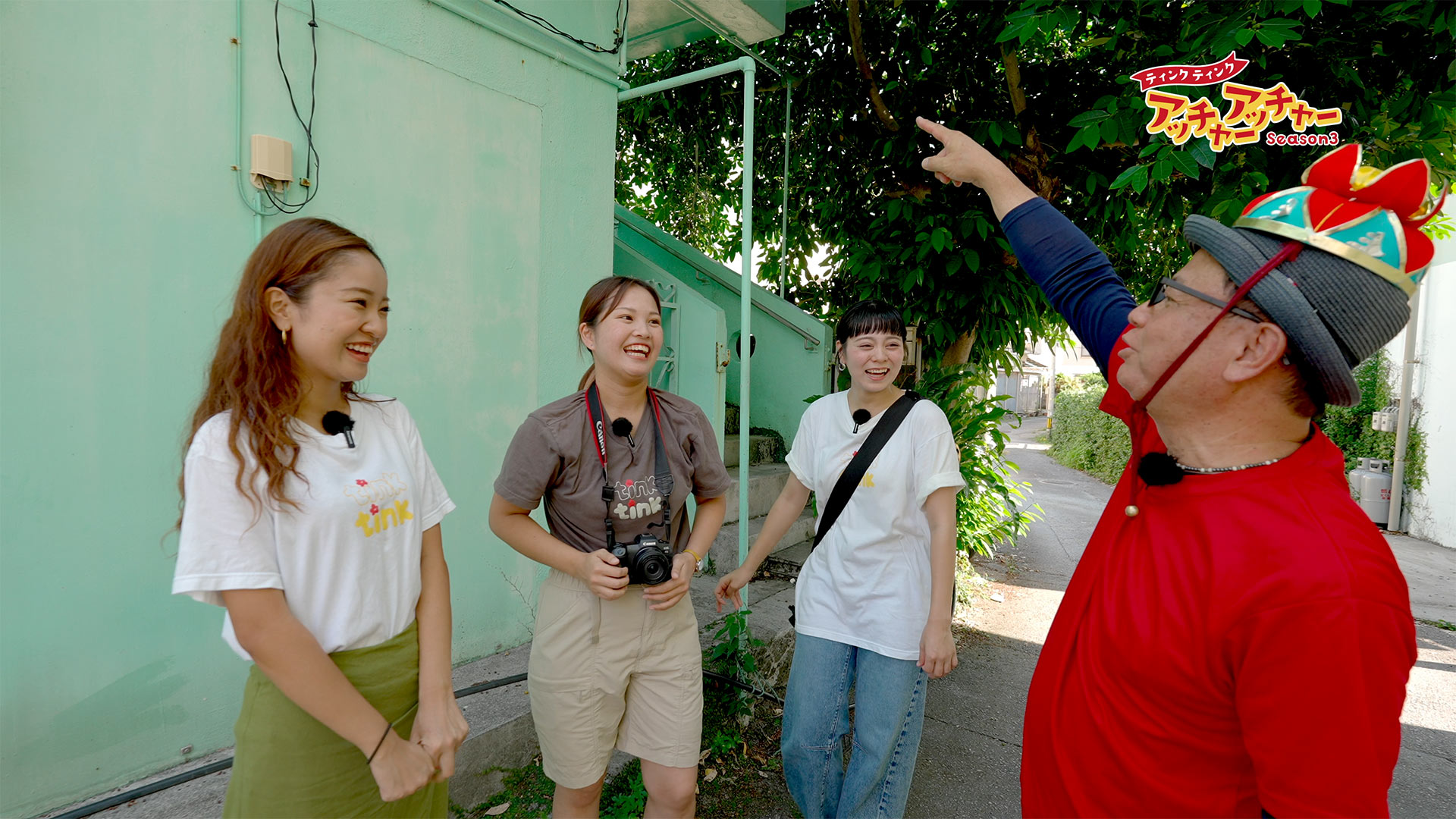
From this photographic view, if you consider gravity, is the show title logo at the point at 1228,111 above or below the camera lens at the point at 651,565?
above

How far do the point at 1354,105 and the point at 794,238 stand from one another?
4.03 metres

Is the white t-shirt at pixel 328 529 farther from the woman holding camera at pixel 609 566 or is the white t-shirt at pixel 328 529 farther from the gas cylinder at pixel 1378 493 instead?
the gas cylinder at pixel 1378 493

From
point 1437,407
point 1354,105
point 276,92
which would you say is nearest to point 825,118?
point 1354,105

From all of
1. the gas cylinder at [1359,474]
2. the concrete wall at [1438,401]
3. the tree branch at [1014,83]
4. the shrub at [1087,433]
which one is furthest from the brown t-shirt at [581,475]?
the shrub at [1087,433]

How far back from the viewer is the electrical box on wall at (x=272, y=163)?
8.61 feet

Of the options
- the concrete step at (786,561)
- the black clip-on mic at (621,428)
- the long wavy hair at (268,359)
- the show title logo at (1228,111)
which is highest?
the show title logo at (1228,111)

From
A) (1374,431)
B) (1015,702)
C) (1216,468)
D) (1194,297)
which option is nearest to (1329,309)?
(1194,297)

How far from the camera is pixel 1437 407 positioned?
9148 mm

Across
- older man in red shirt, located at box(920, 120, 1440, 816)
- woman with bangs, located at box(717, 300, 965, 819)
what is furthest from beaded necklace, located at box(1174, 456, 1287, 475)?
woman with bangs, located at box(717, 300, 965, 819)

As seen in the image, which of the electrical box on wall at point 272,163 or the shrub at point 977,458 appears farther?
the shrub at point 977,458

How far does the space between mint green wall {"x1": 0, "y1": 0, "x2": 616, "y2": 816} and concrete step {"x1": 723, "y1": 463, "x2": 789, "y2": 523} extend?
7.52 feet

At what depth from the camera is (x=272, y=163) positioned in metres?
2.65

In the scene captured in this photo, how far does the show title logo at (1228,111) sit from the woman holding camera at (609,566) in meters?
2.89

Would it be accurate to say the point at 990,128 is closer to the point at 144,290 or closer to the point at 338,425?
the point at 338,425
